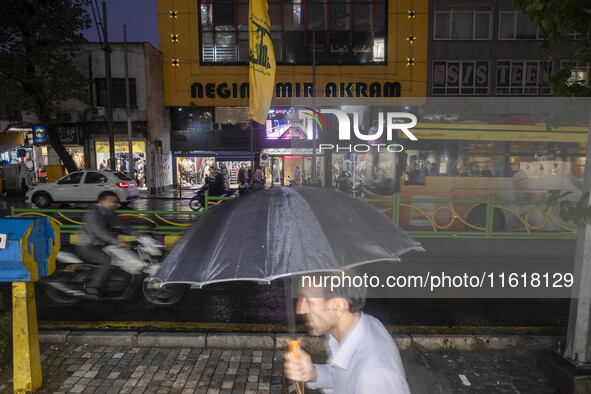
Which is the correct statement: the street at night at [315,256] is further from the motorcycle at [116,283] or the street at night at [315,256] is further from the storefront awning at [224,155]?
the storefront awning at [224,155]

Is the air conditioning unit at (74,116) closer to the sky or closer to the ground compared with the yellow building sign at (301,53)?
closer to the ground

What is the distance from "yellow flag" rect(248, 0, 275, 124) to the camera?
650 centimetres

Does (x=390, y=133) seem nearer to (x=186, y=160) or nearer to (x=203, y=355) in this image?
(x=203, y=355)

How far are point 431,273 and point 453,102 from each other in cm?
2054

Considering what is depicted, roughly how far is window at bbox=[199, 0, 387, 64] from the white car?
13104 millimetres

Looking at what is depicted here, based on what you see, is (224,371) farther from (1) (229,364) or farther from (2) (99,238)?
(2) (99,238)

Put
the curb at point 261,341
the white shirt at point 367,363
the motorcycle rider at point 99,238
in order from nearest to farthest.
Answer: the white shirt at point 367,363 → the curb at point 261,341 → the motorcycle rider at point 99,238

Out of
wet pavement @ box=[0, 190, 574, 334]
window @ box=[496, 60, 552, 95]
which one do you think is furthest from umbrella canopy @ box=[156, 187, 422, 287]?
window @ box=[496, 60, 552, 95]

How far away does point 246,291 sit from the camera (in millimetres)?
6383

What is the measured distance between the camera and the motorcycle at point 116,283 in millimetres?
5598

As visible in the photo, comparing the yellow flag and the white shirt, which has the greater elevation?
the yellow flag

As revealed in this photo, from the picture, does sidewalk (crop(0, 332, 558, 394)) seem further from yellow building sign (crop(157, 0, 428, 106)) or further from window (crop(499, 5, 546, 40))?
window (crop(499, 5, 546, 40))

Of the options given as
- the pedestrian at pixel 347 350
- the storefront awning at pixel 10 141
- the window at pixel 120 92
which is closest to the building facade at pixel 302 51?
the window at pixel 120 92

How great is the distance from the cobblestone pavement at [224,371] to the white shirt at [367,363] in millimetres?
2079
